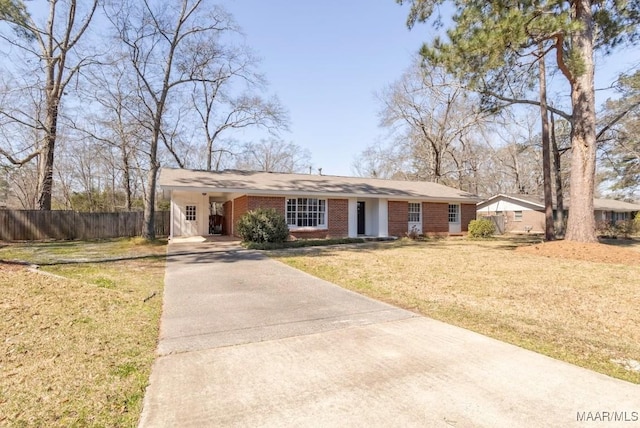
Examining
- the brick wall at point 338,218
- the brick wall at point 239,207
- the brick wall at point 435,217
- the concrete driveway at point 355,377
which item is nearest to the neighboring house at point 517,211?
the brick wall at point 435,217

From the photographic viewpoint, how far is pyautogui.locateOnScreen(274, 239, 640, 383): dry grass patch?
4.25 m

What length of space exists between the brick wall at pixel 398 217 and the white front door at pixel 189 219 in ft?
36.1

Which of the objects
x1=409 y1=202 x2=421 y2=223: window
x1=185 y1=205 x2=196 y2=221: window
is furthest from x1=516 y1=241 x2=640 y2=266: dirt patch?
x1=185 y1=205 x2=196 y2=221: window

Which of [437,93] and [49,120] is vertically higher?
[437,93]

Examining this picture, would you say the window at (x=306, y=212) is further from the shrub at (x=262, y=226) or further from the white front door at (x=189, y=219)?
the white front door at (x=189, y=219)

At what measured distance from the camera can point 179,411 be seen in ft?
8.79

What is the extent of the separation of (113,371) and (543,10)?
14152mm

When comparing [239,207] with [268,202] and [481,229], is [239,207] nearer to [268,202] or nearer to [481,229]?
[268,202]

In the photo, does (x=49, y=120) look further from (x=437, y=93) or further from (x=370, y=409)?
(x=437, y=93)

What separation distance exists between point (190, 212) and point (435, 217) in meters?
14.5

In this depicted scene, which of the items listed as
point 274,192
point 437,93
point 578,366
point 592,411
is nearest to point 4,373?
point 592,411

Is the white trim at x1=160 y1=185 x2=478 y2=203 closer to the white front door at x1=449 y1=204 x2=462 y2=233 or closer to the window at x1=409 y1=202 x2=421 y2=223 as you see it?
the window at x1=409 y1=202 x2=421 y2=223

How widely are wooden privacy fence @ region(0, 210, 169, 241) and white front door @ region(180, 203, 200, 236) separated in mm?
4114

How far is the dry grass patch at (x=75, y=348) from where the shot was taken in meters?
2.73
